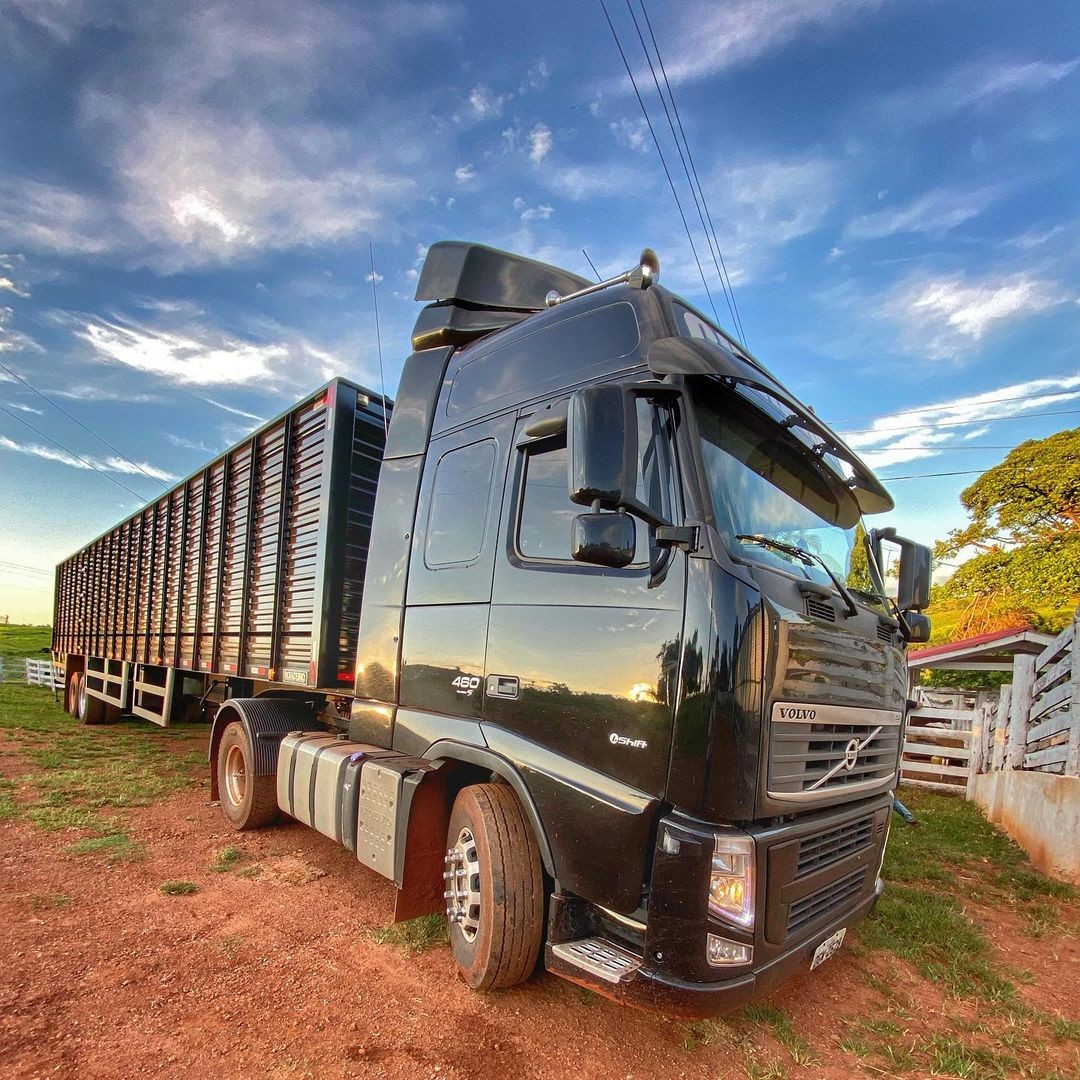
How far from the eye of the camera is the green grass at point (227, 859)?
4.43m

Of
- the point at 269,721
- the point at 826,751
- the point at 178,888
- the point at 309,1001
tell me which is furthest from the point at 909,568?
the point at 178,888

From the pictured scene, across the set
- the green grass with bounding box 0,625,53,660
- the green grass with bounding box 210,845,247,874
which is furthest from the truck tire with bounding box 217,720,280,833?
the green grass with bounding box 0,625,53,660

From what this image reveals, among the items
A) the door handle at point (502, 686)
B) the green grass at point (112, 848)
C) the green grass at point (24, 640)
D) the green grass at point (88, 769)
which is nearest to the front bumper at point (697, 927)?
the door handle at point (502, 686)

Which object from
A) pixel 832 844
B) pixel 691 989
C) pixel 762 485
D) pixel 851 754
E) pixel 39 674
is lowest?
pixel 39 674

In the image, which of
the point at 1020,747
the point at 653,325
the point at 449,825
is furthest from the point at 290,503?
the point at 1020,747

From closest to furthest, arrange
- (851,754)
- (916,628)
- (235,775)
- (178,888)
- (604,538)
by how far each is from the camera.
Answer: (604,538) → (851,754) → (916,628) → (178,888) → (235,775)

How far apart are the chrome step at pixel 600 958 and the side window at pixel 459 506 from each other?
1768 millimetres

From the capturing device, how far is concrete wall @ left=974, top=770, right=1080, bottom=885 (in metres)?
5.46

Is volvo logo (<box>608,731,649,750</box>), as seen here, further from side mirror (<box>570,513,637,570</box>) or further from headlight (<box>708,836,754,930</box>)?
side mirror (<box>570,513,637,570</box>)

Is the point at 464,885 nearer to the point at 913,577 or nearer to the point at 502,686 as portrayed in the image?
the point at 502,686

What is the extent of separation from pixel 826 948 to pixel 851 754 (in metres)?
0.78

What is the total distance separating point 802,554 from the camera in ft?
9.71

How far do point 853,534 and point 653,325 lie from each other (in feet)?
6.12

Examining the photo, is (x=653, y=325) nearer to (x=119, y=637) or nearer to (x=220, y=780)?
(x=220, y=780)
